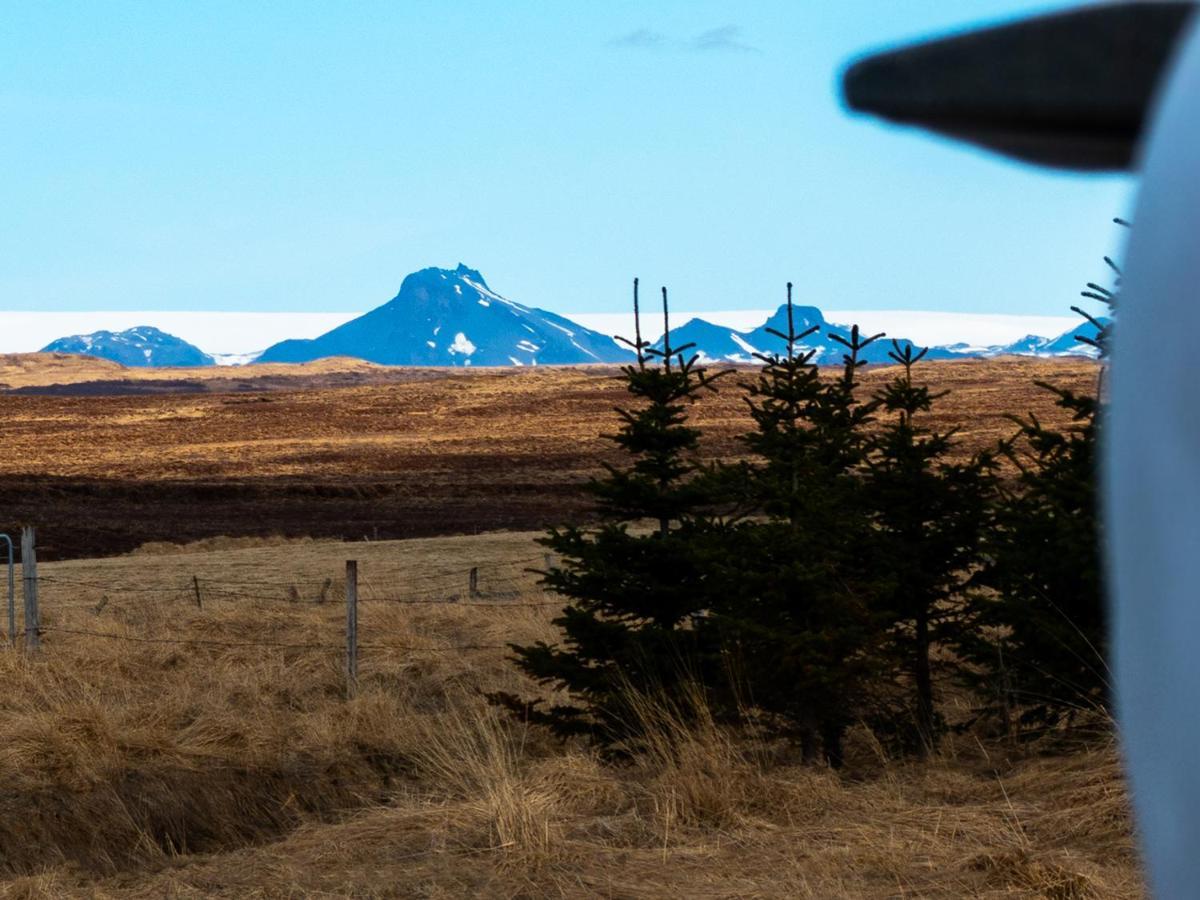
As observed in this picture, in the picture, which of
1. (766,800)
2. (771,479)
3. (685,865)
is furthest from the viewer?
(771,479)

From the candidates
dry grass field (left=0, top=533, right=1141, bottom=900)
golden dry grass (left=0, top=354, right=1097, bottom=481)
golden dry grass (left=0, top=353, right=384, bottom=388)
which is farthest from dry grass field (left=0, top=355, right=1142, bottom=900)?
golden dry grass (left=0, top=353, right=384, bottom=388)

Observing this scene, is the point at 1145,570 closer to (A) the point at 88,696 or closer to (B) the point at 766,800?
(B) the point at 766,800

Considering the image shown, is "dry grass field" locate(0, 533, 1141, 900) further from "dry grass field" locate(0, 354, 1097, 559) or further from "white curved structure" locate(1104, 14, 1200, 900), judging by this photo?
"dry grass field" locate(0, 354, 1097, 559)

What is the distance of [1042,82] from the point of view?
1.52 feet

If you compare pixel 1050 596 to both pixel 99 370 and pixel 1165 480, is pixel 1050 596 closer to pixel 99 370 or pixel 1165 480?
pixel 1165 480

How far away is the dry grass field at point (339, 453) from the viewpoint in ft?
106

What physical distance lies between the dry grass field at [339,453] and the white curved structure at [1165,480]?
26.9m

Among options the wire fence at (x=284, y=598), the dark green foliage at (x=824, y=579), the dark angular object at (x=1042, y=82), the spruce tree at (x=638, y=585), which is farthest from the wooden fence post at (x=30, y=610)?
the dark angular object at (x=1042, y=82)

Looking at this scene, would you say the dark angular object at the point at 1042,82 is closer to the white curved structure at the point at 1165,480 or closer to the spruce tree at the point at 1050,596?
the white curved structure at the point at 1165,480

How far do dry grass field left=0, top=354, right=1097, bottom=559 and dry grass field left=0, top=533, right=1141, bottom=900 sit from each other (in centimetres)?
1701

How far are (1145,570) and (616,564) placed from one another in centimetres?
801

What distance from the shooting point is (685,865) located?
16.4 ft

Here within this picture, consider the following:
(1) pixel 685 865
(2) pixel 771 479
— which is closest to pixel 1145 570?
(1) pixel 685 865

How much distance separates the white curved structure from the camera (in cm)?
36
